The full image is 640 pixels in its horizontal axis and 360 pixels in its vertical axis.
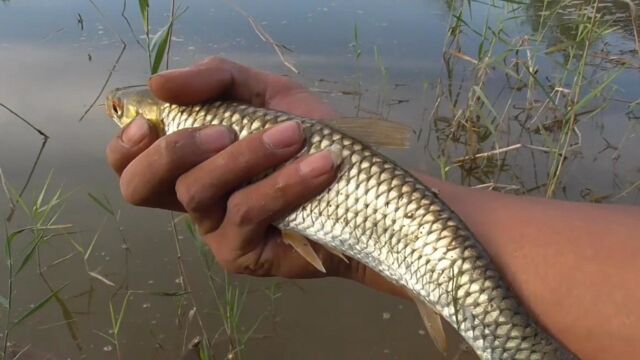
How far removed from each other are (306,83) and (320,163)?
12.1 feet

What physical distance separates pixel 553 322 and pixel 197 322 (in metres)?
1.64

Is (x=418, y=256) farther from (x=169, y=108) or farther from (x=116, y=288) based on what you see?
(x=116, y=288)

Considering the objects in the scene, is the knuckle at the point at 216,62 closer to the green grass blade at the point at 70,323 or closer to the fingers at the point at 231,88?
the fingers at the point at 231,88

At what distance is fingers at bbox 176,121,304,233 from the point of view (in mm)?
1653

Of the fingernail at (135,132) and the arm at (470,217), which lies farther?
the fingernail at (135,132)

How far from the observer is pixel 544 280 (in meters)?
1.74

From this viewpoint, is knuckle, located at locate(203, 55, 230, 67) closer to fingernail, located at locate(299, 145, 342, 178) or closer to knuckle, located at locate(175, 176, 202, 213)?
knuckle, located at locate(175, 176, 202, 213)

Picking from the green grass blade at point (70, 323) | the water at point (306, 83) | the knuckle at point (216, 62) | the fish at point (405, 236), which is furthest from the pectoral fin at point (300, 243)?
the green grass blade at point (70, 323)

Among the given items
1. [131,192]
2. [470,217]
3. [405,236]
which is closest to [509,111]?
[470,217]

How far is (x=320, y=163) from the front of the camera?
1.62 m

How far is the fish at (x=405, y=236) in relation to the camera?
1.53m

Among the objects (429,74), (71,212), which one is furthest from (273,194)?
(429,74)

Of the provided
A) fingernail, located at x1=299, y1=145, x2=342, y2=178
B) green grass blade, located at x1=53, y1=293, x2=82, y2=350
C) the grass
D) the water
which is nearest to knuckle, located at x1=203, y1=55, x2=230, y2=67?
fingernail, located at x1=299, y1=145, x2=342, y2=178

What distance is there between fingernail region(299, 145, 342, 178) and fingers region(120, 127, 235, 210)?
0.81 feet
